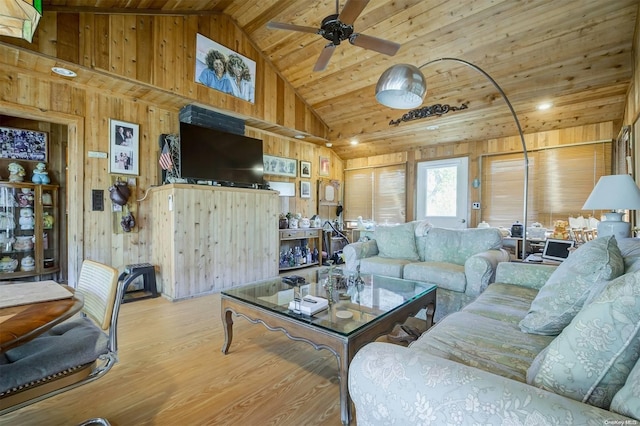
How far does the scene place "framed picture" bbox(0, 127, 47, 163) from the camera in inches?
157

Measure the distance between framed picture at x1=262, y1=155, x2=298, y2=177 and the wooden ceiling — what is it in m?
1.27

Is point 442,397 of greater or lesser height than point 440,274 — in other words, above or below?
above

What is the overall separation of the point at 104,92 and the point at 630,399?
4.80 meters

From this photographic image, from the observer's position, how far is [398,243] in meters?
3.73

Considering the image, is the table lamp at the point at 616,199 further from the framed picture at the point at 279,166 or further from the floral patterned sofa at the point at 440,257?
the framed picture at the point at 279,166

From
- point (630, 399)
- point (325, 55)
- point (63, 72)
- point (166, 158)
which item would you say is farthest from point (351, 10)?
point (63, 72)

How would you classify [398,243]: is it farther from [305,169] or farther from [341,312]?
[305,169]

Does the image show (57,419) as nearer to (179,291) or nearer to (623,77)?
(179,291)

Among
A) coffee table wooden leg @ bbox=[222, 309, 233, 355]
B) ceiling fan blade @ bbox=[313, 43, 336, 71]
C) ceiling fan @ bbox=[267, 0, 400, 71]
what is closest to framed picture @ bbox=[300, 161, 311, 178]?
ceiling fan blade @ bbox=[313, 43, 336, 71]

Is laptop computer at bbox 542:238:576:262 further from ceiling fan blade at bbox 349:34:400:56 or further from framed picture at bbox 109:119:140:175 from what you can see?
framed picture at bbox 109:119:140:175

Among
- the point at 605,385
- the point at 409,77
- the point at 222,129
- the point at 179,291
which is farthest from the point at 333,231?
the point at 605,385

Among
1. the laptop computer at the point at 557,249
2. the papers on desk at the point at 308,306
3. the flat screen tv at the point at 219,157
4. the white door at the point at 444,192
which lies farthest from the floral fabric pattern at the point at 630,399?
the white door at the point at 444,192

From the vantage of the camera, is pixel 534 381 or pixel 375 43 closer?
pixel 534 381

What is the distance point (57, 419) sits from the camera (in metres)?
1.51
